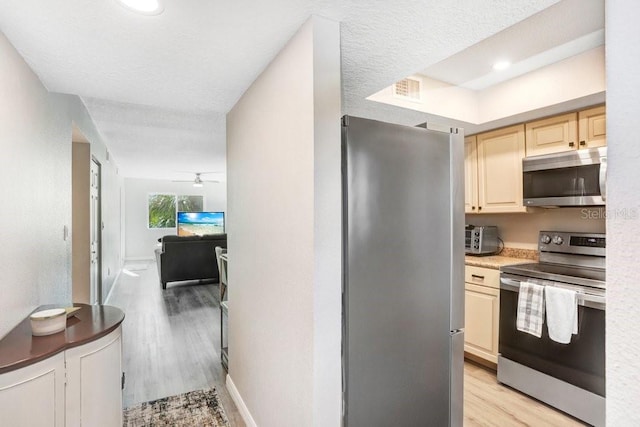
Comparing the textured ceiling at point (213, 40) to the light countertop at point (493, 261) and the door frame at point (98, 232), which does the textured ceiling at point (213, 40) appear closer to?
the light countertop at point (493, 261)

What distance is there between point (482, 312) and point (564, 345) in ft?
2.18

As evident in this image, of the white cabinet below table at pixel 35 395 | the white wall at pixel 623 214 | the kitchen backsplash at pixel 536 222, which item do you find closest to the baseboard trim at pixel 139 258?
the white cabinet below table at pixel 35 395

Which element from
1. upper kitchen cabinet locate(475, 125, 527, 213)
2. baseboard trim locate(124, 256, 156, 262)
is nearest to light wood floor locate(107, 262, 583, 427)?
upper kitchen cabinet locate(475, 125, 527, 213)

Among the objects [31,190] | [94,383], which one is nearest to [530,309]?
[94,383]

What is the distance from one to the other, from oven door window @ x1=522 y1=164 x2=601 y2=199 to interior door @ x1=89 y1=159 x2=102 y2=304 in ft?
14.1

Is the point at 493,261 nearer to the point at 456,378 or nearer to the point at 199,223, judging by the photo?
the point at 456,378

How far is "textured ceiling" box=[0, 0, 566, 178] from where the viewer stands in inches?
52.2

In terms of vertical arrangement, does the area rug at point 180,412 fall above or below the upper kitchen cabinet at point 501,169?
below

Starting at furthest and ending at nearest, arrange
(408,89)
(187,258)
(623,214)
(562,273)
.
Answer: (187,258)
(408,89)
(562,273)
(623,214)

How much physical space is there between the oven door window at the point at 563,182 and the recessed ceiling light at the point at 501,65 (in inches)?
35.0

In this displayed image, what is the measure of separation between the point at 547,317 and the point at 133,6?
2.97m

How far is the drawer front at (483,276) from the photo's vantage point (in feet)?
9.02

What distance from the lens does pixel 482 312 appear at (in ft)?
9.38

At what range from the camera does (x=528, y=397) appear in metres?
2.46
